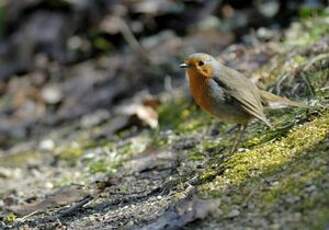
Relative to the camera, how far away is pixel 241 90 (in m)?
4.45

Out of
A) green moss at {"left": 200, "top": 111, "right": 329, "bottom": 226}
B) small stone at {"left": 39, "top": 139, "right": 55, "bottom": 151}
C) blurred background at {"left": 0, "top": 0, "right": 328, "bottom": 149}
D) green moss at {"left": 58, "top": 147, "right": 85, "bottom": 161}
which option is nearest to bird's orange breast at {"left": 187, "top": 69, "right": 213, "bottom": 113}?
green moss at {"left": 200, "top": 111, "right": 329, "bottom": 226}

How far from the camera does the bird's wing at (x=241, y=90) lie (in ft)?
14.4

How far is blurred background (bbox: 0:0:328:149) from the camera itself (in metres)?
7.77

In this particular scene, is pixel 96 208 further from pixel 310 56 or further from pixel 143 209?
pixel 310 56

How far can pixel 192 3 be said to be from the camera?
9086mm

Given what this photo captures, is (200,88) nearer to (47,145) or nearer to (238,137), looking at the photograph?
(238,137)

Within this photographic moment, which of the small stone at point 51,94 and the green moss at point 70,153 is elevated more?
the green moss at point 70,153

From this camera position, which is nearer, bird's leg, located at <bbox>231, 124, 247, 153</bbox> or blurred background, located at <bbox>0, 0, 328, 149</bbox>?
bird's leg, located at <bbox>231, 124, 247, 153</bbox>

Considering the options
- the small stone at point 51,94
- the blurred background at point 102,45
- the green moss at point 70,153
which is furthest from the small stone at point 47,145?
the small stone at point 51,94

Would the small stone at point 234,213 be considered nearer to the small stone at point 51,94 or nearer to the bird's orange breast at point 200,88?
the bird's orange breast at point 200,88

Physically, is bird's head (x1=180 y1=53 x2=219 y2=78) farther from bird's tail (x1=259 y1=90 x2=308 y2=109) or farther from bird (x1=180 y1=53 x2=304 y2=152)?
bird's tail (x1=259 y1=90 x2=308 y2=109)

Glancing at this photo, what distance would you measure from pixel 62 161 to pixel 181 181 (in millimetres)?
2186

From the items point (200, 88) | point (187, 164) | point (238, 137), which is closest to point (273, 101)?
point (238, 137)

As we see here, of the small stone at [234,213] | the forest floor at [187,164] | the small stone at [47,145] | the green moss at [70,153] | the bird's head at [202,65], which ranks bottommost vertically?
the small stone at [47,145]
